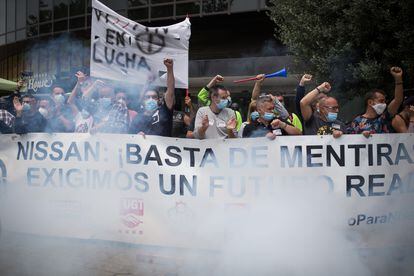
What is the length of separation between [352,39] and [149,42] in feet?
11.2

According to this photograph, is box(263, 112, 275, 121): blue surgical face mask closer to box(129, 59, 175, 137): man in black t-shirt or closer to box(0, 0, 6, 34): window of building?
box(129, 59, 175, 137): man in black t-shirt

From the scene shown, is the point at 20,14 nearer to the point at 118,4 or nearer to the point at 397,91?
the point at 118,4

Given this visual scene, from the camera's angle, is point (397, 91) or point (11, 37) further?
point (11, 37)

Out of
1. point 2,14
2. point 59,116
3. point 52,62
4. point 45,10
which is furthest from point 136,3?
point 59,116

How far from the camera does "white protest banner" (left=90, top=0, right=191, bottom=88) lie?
4.94 metres

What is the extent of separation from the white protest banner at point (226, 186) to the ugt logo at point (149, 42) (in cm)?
92

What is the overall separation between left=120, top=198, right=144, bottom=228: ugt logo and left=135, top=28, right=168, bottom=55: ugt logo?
149 centimetres

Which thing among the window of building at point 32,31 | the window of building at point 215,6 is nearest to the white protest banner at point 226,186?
the window of building at point 215,6

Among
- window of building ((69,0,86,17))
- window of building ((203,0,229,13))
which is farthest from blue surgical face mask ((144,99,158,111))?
window of building ((69,0,86,17))

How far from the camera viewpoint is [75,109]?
5.71 metres

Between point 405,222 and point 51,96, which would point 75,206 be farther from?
point 405,222

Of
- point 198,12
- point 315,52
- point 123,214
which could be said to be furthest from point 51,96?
point 198,12

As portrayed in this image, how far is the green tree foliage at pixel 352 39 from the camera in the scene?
6.61 metres

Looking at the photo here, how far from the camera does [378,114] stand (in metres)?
4.85
